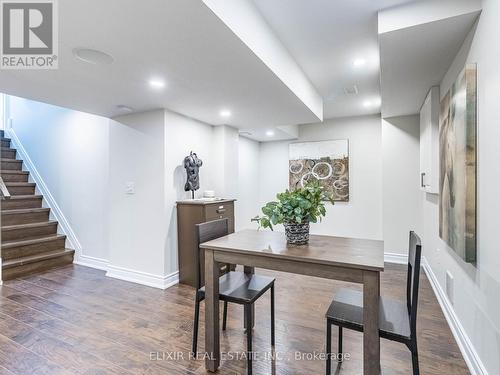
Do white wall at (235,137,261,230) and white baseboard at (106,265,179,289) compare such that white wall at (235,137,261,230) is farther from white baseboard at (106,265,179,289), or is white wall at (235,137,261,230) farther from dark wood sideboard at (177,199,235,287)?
white baseboard at (106,265,179,289)

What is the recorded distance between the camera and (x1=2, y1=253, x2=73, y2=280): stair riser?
11.4 ft

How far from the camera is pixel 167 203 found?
3.31m

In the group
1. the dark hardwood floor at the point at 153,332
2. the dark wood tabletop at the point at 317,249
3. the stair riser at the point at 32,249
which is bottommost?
the dark hardwood floor at the point at 153,332

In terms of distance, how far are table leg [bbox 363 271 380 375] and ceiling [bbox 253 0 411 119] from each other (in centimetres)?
176

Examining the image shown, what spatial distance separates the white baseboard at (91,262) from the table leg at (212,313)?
9.00 feet

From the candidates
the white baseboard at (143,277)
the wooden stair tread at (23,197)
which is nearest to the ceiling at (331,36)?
the white baseboard at (143,277)

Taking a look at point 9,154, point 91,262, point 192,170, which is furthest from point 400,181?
point 9,154

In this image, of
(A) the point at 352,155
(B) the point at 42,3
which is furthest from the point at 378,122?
(B) the point at 42,3

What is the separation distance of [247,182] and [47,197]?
11.9 ft

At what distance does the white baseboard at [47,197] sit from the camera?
4.32 meters

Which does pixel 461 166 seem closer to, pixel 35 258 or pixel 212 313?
pixel 212 313

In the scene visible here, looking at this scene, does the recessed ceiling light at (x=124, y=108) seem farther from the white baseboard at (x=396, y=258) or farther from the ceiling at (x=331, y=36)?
the white baseboard at (x=396, y=258)

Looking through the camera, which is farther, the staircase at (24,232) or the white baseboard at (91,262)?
the white baseboard at (91,262)

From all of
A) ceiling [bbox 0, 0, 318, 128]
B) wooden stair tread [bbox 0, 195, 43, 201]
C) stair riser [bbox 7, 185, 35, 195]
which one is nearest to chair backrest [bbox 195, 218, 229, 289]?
ceiling [bbox 0, 0, 318, 128]
